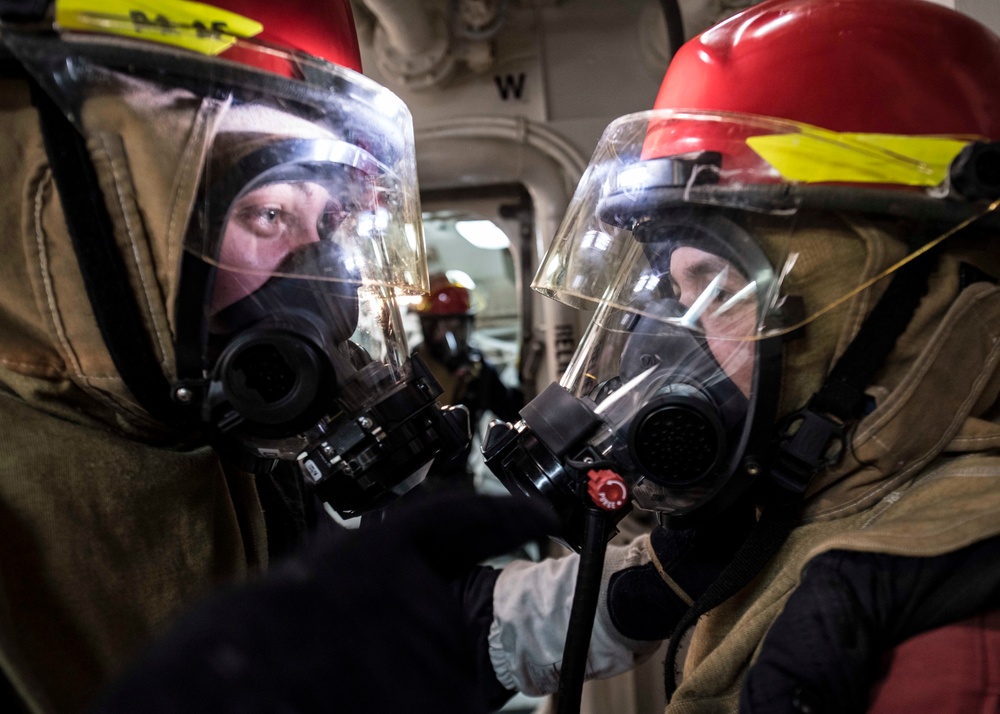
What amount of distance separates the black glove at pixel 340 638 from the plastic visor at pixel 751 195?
71 centimetres

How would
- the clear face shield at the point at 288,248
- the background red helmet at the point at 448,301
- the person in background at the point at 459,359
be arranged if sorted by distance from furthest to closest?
the background red helmet at the point at 448,301, the person in background at the point at 459,359, the clear face shield at the point at 288,248

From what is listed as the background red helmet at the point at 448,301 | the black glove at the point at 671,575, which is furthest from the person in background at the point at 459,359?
the black glove at the point at 671,575

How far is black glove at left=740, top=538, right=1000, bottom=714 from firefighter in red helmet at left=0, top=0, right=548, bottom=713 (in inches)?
26.7

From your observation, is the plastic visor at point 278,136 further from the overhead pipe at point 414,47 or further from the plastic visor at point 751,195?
the overhead pipe at point 414,47

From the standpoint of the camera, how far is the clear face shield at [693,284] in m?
1.05

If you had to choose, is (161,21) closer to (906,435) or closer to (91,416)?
(91,416)

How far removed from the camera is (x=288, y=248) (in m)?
1.13

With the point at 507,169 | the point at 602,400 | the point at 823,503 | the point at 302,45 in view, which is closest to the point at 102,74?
the point at 302,45

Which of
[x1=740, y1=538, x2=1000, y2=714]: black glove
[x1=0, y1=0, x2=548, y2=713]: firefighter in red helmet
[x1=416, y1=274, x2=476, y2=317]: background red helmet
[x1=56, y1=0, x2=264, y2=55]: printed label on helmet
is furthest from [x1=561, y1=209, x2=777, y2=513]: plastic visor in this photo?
[x1=416, y1=274, x2=476, y2=317]: background red helmet

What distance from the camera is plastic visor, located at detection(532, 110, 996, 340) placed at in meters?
1.04

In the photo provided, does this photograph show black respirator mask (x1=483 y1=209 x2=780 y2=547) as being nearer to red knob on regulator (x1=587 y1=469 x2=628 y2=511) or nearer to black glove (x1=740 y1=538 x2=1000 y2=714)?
red knob on regulator (x1=587 y1=469 x2=628 y2=511)

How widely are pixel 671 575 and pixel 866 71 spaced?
3.28 feet

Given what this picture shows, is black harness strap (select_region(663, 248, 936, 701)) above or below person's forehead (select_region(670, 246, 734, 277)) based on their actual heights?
below

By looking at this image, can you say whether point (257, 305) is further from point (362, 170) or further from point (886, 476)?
point (886, 476)
